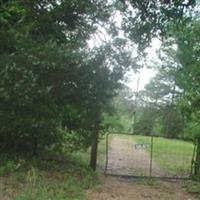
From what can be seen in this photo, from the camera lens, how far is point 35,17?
12391mm

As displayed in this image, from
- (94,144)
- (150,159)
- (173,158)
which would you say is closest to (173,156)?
(173,158)

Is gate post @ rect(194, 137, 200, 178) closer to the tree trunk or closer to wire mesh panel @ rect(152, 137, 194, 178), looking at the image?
wire mesh panel @ rect(152, 137, 194, 178)

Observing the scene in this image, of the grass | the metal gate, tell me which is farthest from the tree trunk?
the metal gate

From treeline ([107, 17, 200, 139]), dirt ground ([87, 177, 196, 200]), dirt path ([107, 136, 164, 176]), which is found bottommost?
dirt ground ([87, 177, 196, 200])

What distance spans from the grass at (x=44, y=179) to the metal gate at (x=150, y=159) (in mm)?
1545

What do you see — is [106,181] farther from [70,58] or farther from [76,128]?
[70,58]

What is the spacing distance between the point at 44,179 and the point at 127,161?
6.41 m

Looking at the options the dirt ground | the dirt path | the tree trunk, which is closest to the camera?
the dirt ground

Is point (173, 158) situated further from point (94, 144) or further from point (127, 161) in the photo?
point (94, 144)

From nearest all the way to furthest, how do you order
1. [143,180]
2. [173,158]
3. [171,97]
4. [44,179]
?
[44,179] → [143,180] → [173,158] → [171,97]

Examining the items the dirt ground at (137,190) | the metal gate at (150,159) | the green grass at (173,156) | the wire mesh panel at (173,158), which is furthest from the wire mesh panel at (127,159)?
the dirt ground at (137,190)

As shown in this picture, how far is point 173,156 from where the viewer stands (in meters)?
19.6

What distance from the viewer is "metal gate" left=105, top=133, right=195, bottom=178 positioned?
45.4 ft

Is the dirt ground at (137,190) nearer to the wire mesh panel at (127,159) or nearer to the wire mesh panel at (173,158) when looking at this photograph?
the wire mesh panel at (127,159)
